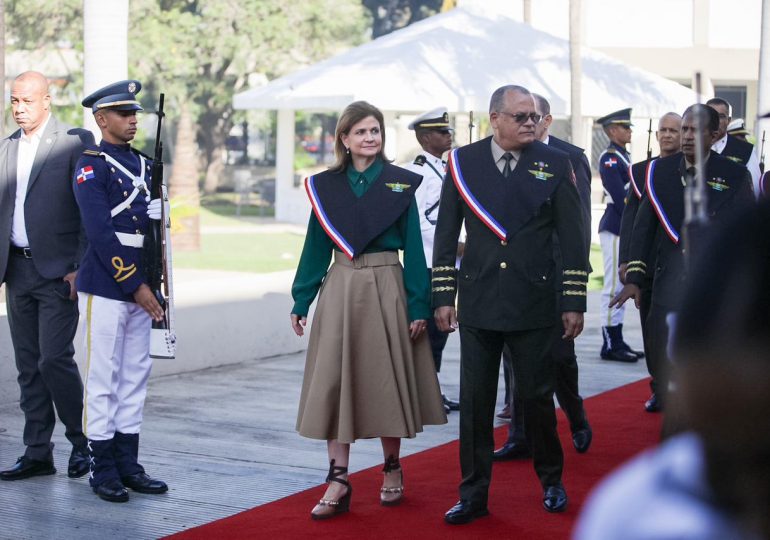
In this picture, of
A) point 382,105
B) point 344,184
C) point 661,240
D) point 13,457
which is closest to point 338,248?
point 344,184

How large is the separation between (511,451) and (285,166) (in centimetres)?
2306

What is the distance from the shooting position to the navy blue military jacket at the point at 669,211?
630 centimetres

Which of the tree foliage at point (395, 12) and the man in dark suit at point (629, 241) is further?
the tree foliage at point (395, 12)

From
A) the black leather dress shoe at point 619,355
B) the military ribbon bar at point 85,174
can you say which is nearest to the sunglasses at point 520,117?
the military ribbon bar at point 85,174

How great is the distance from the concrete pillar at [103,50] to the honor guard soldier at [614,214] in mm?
3994

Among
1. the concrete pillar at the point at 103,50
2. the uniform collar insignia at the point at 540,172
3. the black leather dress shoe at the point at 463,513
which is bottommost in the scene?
the black leather dress shoe at the point at 463,513

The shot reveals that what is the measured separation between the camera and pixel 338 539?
5.21m

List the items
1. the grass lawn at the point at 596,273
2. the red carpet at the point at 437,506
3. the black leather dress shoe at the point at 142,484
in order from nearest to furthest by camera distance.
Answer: the red carpet at the point at 437,506 < the black leather dress shoe at the point at 142,484 < the grass lawn at the point at 596,273

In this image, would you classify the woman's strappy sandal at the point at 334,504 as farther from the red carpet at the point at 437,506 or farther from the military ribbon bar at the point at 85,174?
the military ribbon bar at the point at 85,174

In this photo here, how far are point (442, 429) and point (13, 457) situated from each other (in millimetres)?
2608

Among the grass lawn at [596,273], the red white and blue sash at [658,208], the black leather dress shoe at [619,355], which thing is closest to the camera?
the red white and blue sash at [658,208]

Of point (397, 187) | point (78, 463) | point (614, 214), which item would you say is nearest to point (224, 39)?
point (614, 214)

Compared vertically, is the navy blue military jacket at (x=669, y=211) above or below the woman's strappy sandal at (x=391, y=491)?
above

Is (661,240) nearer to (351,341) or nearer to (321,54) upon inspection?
(351,341)
